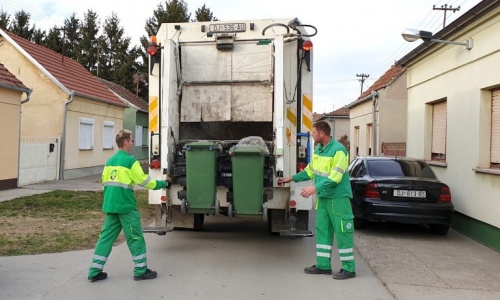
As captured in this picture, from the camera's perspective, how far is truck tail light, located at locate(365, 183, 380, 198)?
812cm

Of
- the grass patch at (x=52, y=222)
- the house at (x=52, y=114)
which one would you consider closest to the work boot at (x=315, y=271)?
the grass patch at (x=52, y=222)

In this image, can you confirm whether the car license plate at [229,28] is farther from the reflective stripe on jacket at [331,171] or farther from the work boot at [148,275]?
the work boot at [148,275]

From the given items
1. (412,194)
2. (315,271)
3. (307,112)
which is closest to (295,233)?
(315,271)

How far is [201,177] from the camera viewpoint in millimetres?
5934

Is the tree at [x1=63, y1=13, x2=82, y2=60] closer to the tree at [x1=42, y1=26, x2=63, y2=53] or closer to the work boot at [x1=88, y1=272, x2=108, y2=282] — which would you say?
the tree at [x1=42, y1=26, x2=63, y2=53]

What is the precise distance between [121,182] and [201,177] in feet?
3.46

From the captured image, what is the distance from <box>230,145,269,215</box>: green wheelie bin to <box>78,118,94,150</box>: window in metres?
14.8

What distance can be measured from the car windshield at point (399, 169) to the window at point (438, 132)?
196 cm

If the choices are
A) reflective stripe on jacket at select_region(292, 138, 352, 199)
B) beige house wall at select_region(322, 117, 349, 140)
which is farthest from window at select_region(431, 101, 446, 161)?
beige house wall at select_region(322, 117, 349, 140)

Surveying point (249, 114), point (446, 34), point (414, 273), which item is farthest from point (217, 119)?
Result: point (446, 34)

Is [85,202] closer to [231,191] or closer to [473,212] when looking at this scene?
[231,191]

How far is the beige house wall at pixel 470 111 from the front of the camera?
7.95 m

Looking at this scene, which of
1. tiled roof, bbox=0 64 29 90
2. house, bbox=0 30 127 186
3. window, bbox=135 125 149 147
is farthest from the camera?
window, bbox=135 125 149 147

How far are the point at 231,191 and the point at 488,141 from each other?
197 inches
